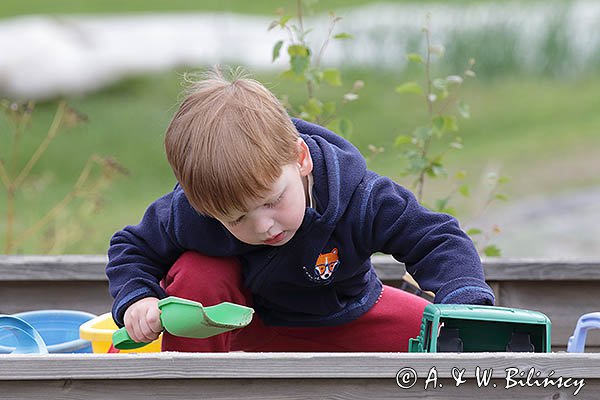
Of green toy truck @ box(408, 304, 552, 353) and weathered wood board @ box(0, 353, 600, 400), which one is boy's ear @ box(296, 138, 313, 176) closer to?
green toy truck @ box(408, 304, 552, 353)

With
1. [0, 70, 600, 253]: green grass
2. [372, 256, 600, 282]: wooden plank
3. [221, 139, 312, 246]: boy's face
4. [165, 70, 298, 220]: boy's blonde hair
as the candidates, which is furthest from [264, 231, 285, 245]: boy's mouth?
[0, 70, 600, 253]: green grass

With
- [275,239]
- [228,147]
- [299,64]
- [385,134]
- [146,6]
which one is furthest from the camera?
[146,6]

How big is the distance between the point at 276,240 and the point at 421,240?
11.5 inches

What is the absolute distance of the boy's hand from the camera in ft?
6.24

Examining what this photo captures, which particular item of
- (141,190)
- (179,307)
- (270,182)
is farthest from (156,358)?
(141,190)

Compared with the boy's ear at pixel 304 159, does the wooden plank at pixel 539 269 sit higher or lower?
lower

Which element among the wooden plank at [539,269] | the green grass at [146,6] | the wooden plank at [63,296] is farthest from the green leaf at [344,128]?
the green grass at [146,6]

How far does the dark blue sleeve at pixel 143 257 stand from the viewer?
6.59 ft

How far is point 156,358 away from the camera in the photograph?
5.14 ft

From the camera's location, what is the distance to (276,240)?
189 cm

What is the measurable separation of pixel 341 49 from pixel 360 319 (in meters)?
5.90

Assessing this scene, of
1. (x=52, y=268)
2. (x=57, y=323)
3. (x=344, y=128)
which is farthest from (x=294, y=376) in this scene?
(x=344, y=128)

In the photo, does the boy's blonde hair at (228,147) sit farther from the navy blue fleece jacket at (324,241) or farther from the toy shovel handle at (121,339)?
the toy shovel handle at (121,339)

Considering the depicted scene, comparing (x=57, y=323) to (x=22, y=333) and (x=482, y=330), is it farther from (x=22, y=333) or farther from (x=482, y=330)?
(x=482, y=330)
